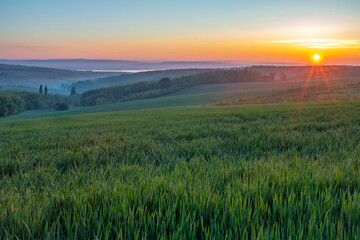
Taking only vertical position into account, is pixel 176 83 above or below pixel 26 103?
above

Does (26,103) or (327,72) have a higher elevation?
Answer: (327,72)

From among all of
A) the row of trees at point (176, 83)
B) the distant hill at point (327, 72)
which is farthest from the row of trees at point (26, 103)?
the distant hill at point (327, 72)

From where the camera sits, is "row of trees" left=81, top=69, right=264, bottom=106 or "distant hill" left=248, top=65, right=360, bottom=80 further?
"row of trees" left=81, top=69, right=264, bottom=106

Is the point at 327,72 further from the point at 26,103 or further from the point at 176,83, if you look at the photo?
the point at 26,103

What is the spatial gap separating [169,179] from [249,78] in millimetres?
133076

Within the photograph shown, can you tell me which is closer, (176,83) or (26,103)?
(26,103)

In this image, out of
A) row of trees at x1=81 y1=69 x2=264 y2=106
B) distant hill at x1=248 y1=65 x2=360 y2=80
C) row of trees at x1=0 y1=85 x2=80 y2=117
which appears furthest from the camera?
row of trees at x1=81 y1=69 x2=264 y2=106

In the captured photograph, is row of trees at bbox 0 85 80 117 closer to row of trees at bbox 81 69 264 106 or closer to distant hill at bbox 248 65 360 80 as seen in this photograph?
row of trees at bbox 81 69 264 106

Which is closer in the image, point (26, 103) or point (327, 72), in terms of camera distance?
point (26, 103)

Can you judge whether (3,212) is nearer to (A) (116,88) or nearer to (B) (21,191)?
(B) (21,191)

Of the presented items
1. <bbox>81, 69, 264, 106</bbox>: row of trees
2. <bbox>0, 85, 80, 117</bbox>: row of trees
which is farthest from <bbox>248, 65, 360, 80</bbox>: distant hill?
<bbox>0, 85, 80, 117</bbox>: row of trees

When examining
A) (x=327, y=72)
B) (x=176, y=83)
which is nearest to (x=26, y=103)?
(x=176, y=83)

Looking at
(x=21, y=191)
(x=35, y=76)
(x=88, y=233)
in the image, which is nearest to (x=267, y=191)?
(x=88, y=233)

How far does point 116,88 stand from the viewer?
134375 mm
